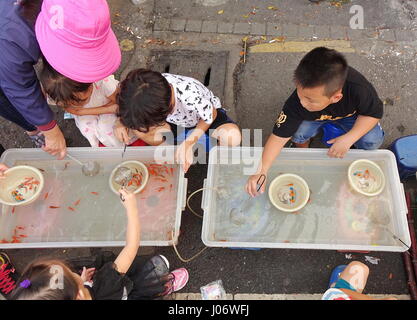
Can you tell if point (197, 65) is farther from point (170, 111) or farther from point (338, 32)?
point (338, 32)

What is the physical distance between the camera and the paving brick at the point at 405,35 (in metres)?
2.81

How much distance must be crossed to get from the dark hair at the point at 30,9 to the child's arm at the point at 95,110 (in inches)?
24.0

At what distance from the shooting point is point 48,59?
164cm

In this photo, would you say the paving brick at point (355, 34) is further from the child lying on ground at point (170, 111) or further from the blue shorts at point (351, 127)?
the child lying on ground at point (170, 111)

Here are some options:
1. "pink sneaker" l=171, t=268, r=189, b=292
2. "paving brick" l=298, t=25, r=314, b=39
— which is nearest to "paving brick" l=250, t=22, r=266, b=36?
"paving brick" l=298, t=25, r=314, b=39

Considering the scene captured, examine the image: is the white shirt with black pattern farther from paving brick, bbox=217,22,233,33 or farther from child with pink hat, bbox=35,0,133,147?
paving brick, bbox=217,22,233,33

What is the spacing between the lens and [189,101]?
200 centimetres

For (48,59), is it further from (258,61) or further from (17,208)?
(258,61)

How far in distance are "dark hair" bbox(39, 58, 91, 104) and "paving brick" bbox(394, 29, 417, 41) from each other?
2534mm

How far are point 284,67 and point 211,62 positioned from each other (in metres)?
0.61

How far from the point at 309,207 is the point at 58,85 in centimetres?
163

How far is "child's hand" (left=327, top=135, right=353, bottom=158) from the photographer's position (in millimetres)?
2010

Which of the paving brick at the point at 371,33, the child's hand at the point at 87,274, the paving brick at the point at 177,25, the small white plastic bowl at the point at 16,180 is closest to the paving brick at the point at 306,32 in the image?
the paving brick at the point at 371,33

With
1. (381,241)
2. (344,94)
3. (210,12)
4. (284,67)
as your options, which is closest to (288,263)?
(381,241)
